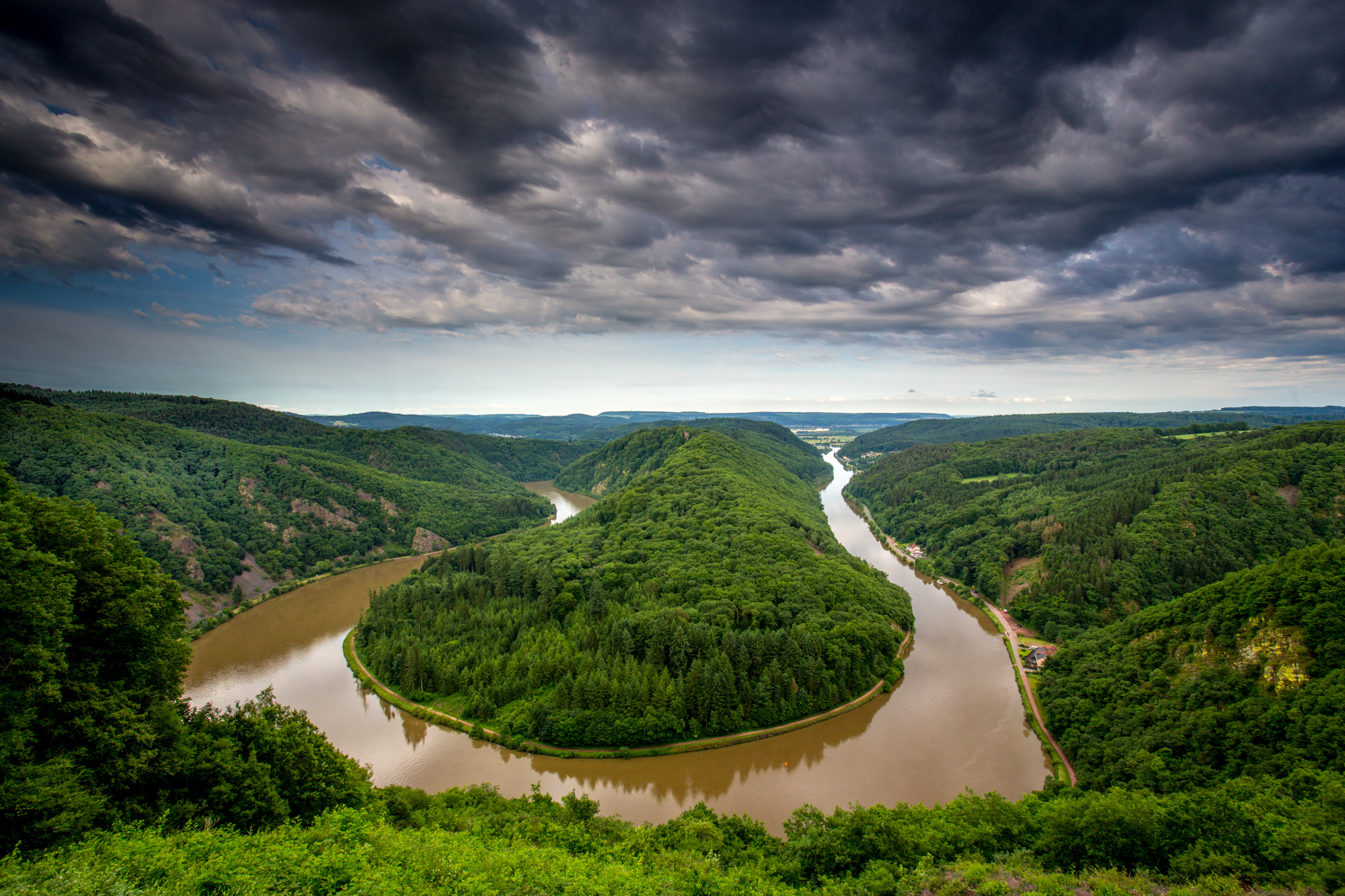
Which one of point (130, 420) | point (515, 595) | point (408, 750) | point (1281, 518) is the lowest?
point (408, 750)

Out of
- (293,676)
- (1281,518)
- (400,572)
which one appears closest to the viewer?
(293,676)

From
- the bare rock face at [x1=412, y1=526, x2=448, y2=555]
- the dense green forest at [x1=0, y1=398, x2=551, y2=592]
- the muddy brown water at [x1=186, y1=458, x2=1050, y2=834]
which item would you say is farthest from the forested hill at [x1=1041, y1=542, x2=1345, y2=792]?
the dense green forest at [x1=0, y1=398, x2=551, y2=592]

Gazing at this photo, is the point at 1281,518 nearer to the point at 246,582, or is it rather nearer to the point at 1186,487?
the point at 1186,487

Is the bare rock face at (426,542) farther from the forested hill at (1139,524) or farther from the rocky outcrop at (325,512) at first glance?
the forested hill at (1139,524)

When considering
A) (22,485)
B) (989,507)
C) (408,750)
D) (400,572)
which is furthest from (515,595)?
(989,507)

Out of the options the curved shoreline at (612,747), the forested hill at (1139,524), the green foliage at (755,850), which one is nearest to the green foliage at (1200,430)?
the forested hill at (1139,524)

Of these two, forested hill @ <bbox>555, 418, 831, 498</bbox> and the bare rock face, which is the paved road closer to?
forested hill @ <bbox>555, 418, 831, 498</bbox>
